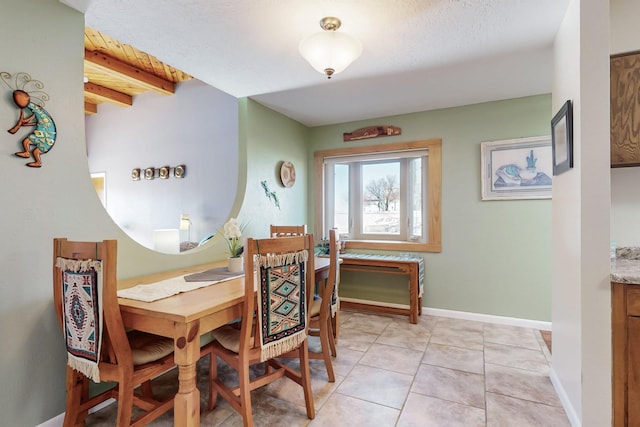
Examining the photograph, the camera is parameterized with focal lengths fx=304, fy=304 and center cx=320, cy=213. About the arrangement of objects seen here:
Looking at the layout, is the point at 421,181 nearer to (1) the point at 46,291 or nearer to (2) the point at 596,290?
(2) the point at 596,290

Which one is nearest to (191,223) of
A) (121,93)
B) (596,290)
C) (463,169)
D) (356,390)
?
(121,93)

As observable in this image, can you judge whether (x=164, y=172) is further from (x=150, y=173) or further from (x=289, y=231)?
(x=289, y=231)

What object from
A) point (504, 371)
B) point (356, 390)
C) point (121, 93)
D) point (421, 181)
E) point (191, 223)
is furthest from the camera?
point (121, 93)

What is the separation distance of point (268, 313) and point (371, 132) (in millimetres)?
2813

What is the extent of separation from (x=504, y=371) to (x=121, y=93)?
5.42 meters

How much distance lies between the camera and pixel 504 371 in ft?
7.27

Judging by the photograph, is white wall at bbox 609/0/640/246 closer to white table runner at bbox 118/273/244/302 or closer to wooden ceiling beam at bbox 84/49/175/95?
white table runner at bbox 118/273/244/302

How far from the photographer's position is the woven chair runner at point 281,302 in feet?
4.91

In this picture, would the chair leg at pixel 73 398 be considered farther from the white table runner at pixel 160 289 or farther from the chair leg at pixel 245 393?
the chair leg at pixel 245 393

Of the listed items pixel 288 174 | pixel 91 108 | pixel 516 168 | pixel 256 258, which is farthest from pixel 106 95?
pixel 516 168

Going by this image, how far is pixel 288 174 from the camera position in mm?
3697

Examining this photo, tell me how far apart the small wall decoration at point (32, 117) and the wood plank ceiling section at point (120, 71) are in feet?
3.92

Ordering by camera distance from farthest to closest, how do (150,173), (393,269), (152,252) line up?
(150,173) → (393,269) → (152,252)

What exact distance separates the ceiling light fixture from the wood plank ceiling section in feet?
5.79
